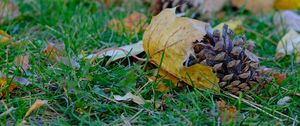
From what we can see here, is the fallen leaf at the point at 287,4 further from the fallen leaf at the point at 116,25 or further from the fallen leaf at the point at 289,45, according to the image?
the fallen leaf at the point at 116,25

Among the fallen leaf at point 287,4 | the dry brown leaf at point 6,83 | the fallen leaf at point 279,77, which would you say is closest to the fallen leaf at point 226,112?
the fallen leaf at point 279,77

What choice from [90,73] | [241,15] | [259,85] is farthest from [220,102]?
[241,15]

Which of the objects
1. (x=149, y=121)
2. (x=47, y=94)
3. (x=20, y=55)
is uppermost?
(x=20, y=55)

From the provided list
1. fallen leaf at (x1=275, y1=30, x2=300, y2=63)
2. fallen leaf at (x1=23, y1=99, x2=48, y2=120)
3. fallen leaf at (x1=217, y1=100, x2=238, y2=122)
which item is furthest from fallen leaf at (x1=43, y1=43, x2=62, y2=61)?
fallen leaf at (x1=275, y1=30, x2=300, y2=63)

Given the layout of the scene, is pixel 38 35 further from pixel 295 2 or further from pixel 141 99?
pixel 295 2

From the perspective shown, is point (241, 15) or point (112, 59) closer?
point (112, 59)

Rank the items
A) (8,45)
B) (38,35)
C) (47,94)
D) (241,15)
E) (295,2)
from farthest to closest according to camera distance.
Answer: (295,2) < (241,15) < (38,35) < (8,45) < (47,94)

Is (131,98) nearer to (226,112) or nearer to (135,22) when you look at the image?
(226,112)

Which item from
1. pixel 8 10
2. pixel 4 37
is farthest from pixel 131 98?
pixel 8 10
